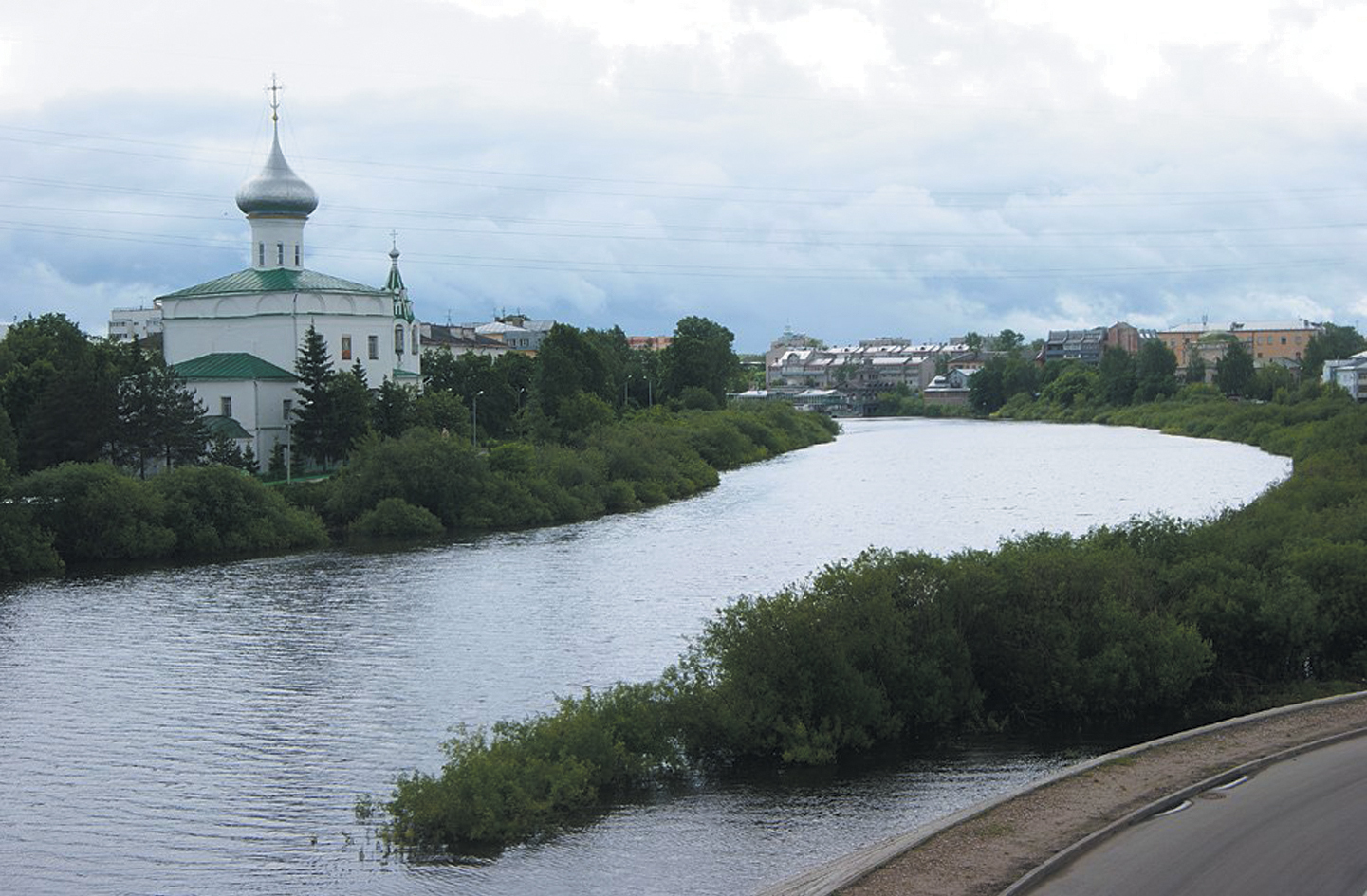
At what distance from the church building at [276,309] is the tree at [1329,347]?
67.4 metres

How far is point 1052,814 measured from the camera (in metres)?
11.8

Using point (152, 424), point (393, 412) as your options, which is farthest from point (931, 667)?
point (393, 412)

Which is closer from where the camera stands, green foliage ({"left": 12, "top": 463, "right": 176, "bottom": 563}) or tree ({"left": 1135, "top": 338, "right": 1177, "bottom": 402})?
green foliage ({"left": 12, "top": 463, "right": 176, "bottom": 563})

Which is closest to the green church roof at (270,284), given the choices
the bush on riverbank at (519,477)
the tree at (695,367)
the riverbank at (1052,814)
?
the bush on riverbank at (519,477)

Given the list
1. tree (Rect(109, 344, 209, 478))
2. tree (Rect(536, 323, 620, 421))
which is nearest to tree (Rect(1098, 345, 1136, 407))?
tree (Rect(536, 323, 620, 421))

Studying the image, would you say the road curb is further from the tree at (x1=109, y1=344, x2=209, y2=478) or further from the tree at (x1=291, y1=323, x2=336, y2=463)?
the tree at (x1=291, y1=323, x2=336, y2=463)

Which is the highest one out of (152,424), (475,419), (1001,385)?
(1001,385)

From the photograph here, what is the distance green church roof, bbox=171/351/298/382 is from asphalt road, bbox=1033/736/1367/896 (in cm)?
3654

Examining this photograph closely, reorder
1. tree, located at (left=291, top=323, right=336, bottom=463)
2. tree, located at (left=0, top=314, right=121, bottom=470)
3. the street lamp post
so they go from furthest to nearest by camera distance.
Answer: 1. the street lamp post
2. tree, located at (left=291, top=323, right=336, bottom=463)
3. tree, located at (left=0, top=314, right=121, bottom=470)

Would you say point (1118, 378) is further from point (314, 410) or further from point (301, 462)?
point (301, 462)

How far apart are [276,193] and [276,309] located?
367cm

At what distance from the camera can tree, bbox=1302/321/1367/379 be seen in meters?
102

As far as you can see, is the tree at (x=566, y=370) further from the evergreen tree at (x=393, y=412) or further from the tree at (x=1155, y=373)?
the tree at (x=1155, y=373)

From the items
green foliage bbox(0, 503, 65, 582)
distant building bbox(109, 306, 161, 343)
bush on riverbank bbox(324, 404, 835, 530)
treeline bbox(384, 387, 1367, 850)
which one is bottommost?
treeline bbox(384, 387, 1367, 850)
